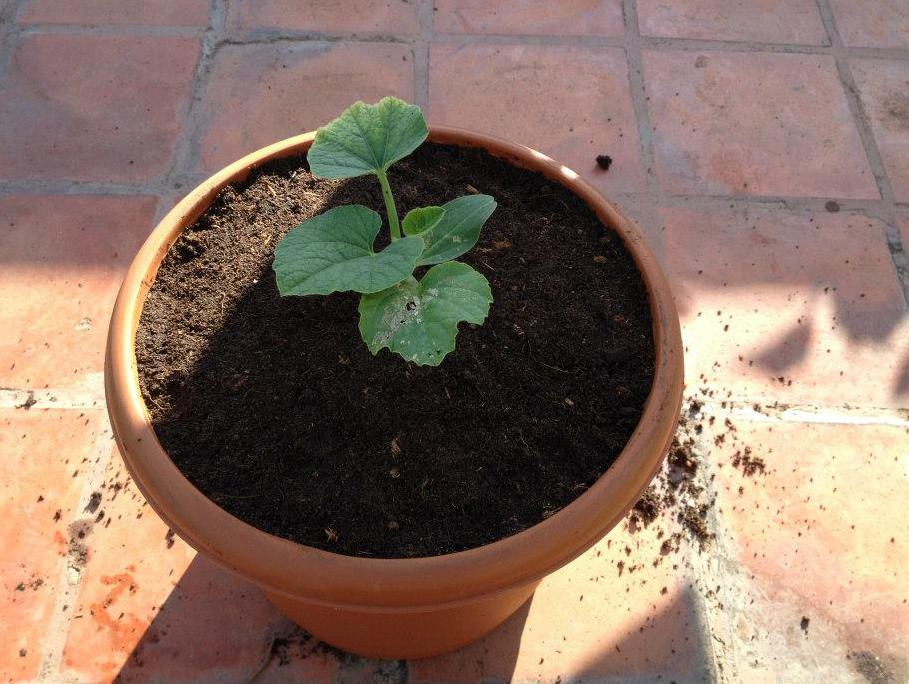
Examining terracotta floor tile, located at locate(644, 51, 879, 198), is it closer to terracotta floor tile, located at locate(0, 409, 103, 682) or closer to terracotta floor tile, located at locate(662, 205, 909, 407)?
terracotta floor tile, located at locate(662, 205, 909, 407)

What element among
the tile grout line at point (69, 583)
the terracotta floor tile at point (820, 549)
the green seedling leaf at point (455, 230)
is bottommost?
the terracotta floor tile at point (820, 549)

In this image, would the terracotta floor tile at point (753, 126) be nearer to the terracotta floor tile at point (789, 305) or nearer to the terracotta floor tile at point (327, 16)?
the terracotta floor tile at point (789, 305)

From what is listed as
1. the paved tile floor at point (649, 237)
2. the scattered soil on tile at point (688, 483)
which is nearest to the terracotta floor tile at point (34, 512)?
the paved tile floor at point (649, 237)

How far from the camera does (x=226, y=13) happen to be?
2035mm

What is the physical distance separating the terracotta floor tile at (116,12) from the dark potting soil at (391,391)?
1163 mm

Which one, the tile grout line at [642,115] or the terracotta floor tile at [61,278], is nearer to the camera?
the terracotta floor tile at [61,278]

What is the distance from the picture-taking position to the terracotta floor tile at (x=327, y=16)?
2.02 m

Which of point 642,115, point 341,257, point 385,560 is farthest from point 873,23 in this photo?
point 385,560

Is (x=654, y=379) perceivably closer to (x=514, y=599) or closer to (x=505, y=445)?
(x=505, y=445)

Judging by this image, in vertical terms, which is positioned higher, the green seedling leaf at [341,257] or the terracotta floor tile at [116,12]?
the green seedling leaf at [341,257]

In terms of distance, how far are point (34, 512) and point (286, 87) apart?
1108mm

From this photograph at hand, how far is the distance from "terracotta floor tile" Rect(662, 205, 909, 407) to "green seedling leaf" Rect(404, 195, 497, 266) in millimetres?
738

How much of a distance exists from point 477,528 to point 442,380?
186 millimetres

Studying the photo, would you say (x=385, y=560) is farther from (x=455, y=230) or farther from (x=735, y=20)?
(x=735, y=20)
